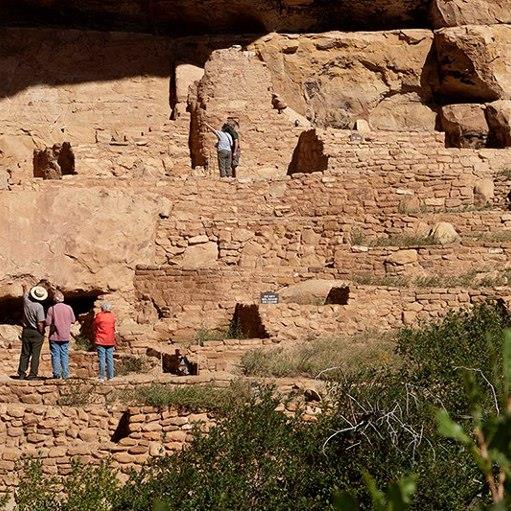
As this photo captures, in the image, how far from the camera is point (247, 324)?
1431cm

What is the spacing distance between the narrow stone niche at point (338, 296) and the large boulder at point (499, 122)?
20.6 feet

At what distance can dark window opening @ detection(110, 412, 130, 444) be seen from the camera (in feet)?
34.9

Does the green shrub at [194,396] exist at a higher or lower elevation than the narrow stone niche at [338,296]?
lower

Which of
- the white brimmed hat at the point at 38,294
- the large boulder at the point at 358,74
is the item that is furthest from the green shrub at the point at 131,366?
the large boulder at the point at 358,74

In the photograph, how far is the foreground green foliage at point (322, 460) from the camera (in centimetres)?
859

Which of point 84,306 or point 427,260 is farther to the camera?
point 84,306

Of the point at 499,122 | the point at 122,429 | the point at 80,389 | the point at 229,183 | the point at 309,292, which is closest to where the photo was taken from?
the point at 122,429

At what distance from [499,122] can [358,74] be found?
274 centimetres

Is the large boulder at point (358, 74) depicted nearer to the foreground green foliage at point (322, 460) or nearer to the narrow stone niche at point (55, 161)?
the narrow stone niche at point (55, 161)

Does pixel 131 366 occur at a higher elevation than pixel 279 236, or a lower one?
lower

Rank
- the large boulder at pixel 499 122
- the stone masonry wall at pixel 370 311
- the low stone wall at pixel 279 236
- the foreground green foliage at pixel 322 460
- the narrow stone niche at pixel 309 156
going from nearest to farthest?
1. the foreground green foliage at pixel 322 460
2. the stone masonry wall at pixel 370 311
3. the low stone wall at pixel 279 236
4. the narrow stone niche at pixel 309 156
5. the large boulder at pixel 499 122

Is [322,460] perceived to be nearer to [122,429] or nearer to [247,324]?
[122,429]

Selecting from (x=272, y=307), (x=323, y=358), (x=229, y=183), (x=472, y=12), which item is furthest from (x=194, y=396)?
(x=472, y=12)

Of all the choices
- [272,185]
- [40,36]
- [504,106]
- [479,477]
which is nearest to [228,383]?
[479,477]
